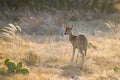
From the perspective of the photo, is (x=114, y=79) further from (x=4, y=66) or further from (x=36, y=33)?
(x=36, y=33)

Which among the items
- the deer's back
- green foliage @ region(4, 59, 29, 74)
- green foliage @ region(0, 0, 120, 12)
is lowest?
green foliage @ region(4, 59, 29, 74)

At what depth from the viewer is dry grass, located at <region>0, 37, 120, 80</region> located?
9492mm

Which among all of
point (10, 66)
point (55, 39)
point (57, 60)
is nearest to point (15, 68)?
point (10, 66)

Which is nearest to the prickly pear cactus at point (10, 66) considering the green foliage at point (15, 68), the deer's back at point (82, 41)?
the green foliage at point (15, 68)

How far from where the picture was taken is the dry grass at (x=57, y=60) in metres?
9.49

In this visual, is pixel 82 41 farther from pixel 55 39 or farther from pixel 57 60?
pixel 55 39

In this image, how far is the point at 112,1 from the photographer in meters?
19.5

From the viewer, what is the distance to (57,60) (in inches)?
425

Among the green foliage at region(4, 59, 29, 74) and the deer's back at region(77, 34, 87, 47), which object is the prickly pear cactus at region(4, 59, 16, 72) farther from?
the deer's back at region(77, 34, 87, 47)

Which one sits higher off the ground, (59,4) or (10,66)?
(59,4)

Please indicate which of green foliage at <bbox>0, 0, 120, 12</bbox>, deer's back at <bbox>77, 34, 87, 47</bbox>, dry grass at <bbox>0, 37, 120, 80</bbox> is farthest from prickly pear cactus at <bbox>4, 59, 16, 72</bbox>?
green foliage at <bbox>0, 0, 120, 12</bbox>

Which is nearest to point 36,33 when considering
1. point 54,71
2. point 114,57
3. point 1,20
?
point 1,20

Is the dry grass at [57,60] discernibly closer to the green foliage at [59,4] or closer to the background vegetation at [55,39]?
the background vegetation at [55,39]

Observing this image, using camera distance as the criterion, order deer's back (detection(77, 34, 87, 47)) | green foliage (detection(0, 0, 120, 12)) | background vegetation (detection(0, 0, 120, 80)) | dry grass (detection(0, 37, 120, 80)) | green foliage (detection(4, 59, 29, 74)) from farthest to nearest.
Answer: green foliage (detection(0, 0, 120, 12))
deer's back (detection(77, 34, 87, 47))
background vegetation (detection(0, 0, 120, 80))
dry grass (detection(0, 37, 120, 80))
green foliage (detection(4, 59, 29, 74))
